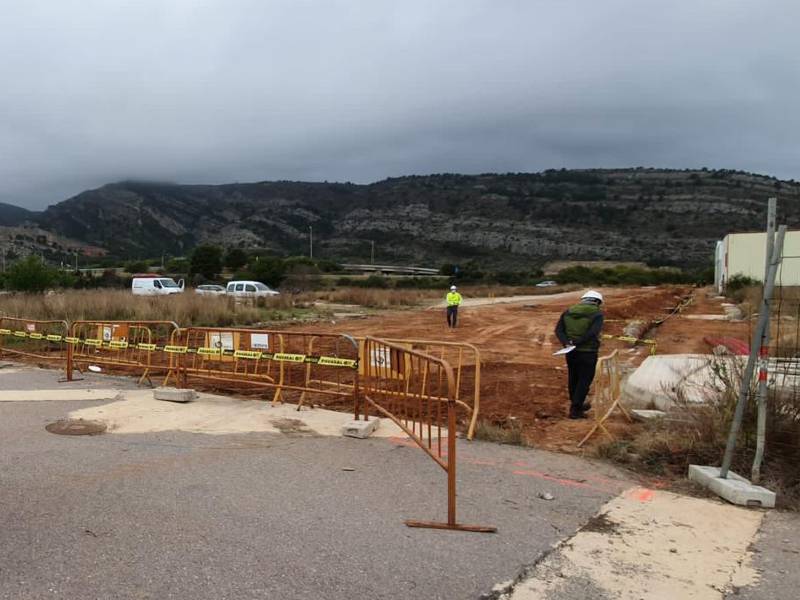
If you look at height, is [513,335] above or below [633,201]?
below

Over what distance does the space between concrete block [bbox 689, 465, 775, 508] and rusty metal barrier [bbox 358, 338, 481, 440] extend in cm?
236

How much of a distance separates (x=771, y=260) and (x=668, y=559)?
2.60 metres

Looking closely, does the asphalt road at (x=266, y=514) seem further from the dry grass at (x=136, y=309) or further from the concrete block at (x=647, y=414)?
the dry grass at (x=136, y=309)

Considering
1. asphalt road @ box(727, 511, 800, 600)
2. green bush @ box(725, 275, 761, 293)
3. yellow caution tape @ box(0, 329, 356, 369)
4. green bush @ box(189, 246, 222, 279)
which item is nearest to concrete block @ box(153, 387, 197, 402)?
yellow caution tape @ box(0, 329, 356, 369)

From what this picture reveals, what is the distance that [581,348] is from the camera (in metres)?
8.91

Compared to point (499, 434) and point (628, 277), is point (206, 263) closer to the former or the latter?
point (628, 277)

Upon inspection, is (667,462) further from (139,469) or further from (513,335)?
(513,335)

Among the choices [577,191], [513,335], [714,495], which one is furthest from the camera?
[577,191]

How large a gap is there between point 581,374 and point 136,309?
18.6 m

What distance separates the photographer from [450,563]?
4031 mm

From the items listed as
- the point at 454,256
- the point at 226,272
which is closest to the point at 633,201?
the point at 454,256

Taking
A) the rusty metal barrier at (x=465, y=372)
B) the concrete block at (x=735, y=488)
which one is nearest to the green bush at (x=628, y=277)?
the rusty metal barrier at (x=465, y=372)

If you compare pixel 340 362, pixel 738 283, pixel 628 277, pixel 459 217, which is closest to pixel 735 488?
pixel 340 362

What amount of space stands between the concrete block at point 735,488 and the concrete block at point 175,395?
674cm
